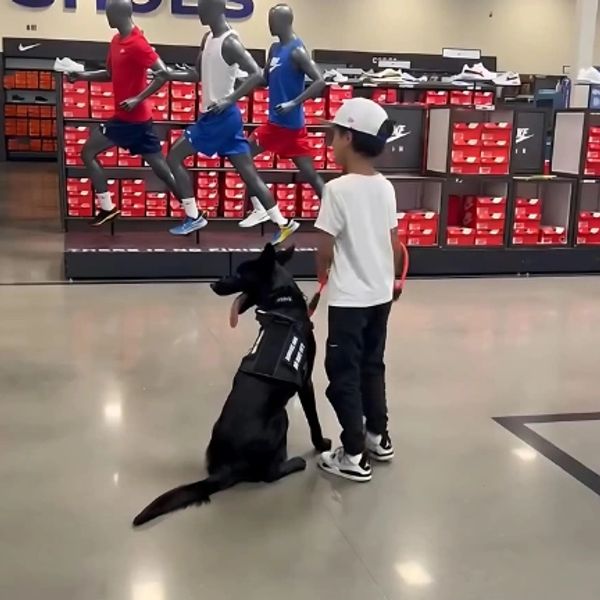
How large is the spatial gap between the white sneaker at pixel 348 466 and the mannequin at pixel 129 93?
3866 mm

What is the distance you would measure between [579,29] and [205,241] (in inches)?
259

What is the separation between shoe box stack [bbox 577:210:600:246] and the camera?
7504 millimetres

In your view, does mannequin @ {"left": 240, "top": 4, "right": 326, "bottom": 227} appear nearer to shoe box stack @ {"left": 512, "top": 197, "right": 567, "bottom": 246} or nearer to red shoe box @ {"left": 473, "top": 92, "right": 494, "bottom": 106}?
shoe box stack @ {"left": 512, "top": 197, "right": 567, "bottom": 246}

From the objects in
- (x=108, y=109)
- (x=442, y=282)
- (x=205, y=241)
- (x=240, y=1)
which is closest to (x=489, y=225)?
(x=442, y=282)

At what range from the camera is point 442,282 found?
699 centimetres

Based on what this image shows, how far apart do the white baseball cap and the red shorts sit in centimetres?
362

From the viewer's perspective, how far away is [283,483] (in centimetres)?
303

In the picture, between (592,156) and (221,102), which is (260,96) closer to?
(221,102)

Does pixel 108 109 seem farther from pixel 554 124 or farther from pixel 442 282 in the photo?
pixel 554 124

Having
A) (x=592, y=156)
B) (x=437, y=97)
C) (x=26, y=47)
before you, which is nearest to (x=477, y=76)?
(x=437, y=97)

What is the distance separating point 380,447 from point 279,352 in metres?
0.63

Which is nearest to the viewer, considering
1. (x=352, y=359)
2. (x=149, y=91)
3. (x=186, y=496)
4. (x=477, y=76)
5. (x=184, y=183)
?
(x=186, y=496)

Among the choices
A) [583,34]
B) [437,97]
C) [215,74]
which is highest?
[583,34]

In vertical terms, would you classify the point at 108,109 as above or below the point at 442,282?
above
